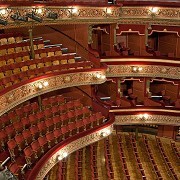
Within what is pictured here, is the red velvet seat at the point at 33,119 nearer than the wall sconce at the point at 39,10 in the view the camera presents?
Yes

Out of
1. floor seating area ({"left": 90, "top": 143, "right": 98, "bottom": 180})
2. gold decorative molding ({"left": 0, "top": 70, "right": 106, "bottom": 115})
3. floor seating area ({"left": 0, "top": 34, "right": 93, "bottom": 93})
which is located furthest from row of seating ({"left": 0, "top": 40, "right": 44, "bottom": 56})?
floor seating area ({"left": 90, "top": 143, "right": 98, "bottom": 180})

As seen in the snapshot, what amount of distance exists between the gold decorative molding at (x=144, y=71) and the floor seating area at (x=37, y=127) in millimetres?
959

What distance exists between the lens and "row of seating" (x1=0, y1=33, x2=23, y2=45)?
15.6ft

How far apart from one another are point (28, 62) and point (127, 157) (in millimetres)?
2358

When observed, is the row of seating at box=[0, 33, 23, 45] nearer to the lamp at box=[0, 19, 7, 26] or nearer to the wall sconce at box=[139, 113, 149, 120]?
the lamp at box=[0, 19, 7, 26]

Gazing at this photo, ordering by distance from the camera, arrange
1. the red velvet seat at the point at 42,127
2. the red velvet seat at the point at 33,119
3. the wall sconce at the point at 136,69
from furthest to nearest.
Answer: the wall sconce at the point at 136,69 < the red velvet seat at the point at 33,119 < the red velvet seat at the point at 42,127

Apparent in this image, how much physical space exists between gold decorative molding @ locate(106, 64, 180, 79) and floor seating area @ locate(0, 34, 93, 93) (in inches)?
23.1

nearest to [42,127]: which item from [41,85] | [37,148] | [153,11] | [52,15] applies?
[37,148]

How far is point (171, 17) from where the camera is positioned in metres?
4.80

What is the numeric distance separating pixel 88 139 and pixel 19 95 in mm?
1200

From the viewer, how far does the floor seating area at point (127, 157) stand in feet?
15.5

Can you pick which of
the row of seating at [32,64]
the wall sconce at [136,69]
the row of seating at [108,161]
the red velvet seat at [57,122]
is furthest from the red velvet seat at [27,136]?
the wall sconce at [136,69]

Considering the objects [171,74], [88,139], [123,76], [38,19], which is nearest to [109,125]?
[88,139]

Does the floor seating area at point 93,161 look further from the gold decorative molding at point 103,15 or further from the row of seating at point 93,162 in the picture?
the gold decorative molding at point 103,15
